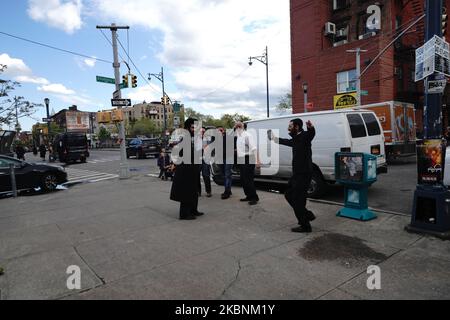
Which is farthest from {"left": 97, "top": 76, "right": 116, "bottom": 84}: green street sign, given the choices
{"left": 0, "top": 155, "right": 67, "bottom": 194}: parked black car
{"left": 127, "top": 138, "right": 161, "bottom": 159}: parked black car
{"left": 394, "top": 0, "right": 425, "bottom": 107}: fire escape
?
{"left": 394, "top": 0, "right": 425, "bottom": 107}: fire escape

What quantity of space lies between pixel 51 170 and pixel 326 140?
9.53 metres

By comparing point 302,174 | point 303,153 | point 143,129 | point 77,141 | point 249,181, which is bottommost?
point 249,181

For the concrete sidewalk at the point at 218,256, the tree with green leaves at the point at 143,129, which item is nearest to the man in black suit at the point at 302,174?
the concrete sidewalk at the point at 218,256

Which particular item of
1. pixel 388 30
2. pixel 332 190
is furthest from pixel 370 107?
pixel 388 30

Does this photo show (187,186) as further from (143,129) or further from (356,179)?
(143,129)

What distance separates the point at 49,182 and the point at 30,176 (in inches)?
26.1

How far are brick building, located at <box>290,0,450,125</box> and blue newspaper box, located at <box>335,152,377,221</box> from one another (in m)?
18.7

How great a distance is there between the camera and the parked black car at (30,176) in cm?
1010

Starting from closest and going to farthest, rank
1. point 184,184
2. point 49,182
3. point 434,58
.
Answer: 1. point 434,58
2. point 184,184
3. point 49,182

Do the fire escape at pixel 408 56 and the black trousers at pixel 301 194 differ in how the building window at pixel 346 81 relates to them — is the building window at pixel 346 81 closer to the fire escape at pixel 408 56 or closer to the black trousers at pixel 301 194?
the fire escape at pixel 408 56

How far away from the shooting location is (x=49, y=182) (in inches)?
436

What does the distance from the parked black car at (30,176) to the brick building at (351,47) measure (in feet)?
65.6

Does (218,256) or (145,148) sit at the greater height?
(145,148)

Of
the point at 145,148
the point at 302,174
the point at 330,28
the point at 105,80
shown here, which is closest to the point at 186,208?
the point at 302,174
